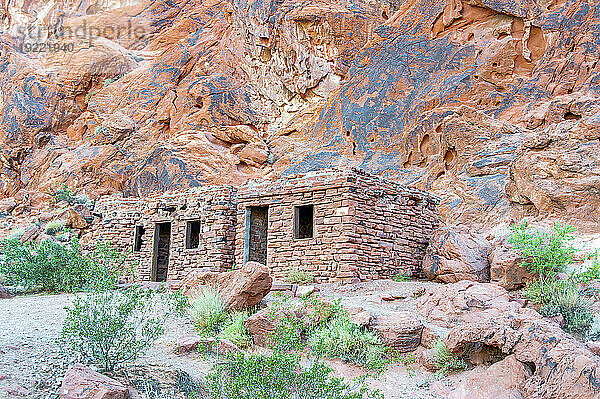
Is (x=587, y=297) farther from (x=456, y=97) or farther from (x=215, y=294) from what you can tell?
(x=456, y=97)

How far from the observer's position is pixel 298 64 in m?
26.4

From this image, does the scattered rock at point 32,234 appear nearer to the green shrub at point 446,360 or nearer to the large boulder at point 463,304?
the large boulder at point 463,304

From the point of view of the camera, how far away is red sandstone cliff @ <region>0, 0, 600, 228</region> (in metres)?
17.7

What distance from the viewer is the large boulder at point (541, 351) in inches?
186

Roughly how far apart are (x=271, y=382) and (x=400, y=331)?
2.58m

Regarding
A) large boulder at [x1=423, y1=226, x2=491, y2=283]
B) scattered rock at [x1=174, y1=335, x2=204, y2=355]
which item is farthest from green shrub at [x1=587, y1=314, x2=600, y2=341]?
scattered rock at [x1=174, y1=335, x2=204, y2=355]

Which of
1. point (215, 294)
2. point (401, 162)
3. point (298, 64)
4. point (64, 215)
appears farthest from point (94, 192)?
point (215, 294)

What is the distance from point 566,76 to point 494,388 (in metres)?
17.5

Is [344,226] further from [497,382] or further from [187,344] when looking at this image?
[497,382]

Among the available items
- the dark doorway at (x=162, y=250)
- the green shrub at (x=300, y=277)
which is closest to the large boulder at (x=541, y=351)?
the green shrub at (x=300, y=277)

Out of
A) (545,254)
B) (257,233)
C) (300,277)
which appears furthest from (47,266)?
(545,254)

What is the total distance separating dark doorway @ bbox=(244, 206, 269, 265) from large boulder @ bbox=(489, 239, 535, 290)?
544cm

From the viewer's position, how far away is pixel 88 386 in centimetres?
448

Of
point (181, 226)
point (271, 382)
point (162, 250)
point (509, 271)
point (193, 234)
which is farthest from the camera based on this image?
point (162, 250)
